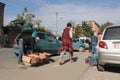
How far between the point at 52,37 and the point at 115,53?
30.8 ft

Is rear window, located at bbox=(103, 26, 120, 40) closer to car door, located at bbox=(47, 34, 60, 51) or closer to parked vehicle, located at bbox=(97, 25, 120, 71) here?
parked vehicle, located at bbox=(97, 25, 120, 71)

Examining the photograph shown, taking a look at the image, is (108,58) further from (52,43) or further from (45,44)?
(52,43)

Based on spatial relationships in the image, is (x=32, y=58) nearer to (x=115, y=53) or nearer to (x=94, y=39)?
(x=115, y=53)

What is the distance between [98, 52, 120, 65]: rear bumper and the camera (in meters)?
10.3

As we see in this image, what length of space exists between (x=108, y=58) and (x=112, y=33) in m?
0.99

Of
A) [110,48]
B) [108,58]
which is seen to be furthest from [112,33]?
[108,58]

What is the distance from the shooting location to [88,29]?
67.8 meters

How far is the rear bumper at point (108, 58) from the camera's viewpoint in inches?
407

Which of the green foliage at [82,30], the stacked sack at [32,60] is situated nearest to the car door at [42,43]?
the stacked sack at [32,60]

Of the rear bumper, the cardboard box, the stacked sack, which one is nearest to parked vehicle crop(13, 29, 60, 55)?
the stacked sack

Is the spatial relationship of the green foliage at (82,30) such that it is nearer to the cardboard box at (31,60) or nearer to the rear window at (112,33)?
the cardboard box at (31,60)

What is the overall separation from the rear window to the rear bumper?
64cm

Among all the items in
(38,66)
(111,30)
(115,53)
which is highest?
(111,30)

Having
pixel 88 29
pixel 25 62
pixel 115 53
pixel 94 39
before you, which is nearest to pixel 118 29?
pixel 115 53
